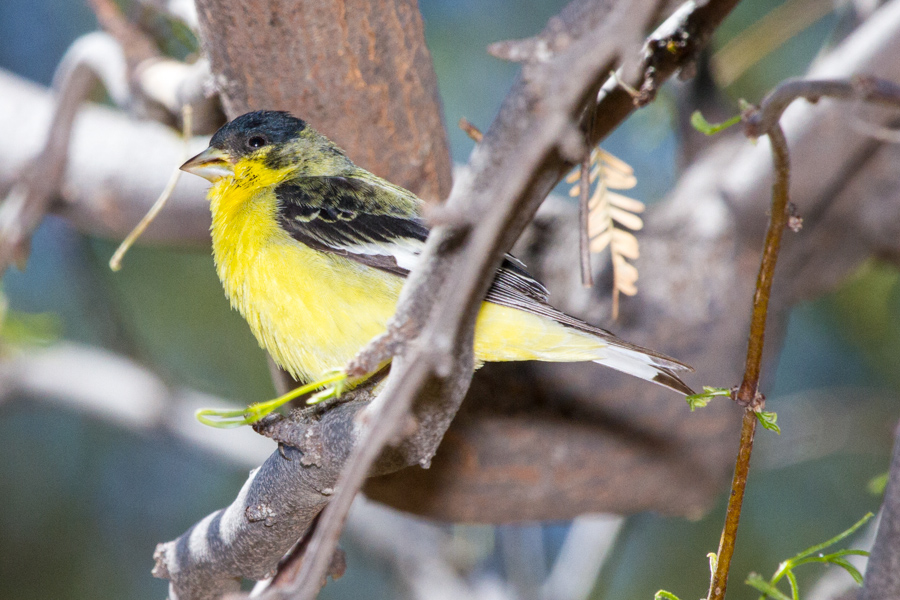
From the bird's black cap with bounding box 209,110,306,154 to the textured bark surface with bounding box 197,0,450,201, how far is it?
0.09m

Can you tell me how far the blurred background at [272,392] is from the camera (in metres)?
4.30

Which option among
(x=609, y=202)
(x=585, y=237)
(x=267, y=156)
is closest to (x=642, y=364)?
(x=609, y=202)

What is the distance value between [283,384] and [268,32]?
110cm

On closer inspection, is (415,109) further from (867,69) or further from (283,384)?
(867,69)

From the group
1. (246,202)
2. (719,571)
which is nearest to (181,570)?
(246,202)

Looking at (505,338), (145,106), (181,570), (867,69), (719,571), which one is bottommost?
(181,570)

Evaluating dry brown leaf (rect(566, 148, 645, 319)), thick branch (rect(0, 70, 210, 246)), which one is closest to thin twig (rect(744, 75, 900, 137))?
dry brown leaf (rect(566, 148, 645, 319))

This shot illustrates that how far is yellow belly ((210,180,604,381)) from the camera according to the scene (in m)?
1.87

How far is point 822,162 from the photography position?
2.88m

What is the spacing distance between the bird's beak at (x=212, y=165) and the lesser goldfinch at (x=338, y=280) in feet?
0.22

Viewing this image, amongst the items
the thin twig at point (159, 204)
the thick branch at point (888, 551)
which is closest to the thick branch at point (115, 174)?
the thin twig at point (159, 204)

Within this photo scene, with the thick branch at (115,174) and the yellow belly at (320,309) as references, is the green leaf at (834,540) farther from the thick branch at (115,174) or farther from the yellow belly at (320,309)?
the thick branch at (115,174)

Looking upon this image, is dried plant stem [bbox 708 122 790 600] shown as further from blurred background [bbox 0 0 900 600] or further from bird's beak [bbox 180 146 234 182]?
blurred background [bbox 0 0 900 600]

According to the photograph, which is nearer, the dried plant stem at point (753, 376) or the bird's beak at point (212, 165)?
the dried plant stem at point (753, 376)
